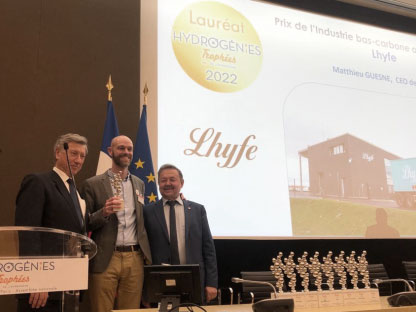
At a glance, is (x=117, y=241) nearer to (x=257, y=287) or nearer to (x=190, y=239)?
(x=190, y=239)

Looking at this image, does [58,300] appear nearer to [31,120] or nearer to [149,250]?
[149,250]

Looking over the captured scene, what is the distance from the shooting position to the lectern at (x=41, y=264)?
4.88 ft

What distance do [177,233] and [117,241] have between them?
45 centimetres

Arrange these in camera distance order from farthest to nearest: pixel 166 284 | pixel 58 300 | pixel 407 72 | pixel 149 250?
1. pixel 407 72
2. pixel 149 250
3. pixel 166 284
4. pixel 58 300

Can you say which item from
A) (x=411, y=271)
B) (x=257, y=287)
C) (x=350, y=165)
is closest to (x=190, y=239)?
(x=257, y=287)

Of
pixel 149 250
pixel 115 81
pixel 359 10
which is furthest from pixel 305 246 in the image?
pixel 359 10

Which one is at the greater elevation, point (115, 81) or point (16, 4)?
point (16, 4)

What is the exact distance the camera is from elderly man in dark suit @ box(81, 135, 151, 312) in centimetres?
315

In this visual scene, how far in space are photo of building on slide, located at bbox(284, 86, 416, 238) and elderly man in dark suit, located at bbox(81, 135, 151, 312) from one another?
1.87 metres

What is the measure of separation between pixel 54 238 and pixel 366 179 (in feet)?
13.4

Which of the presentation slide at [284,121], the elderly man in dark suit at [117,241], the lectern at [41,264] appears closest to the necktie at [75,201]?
the elderly man in dark suit at [117,241]

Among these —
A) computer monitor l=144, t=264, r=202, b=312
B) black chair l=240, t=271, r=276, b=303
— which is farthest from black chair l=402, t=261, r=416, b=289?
computer monitor l=144, t=264, r=202, b=312

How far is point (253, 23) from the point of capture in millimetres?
4953

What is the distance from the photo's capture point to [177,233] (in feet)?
11.2
